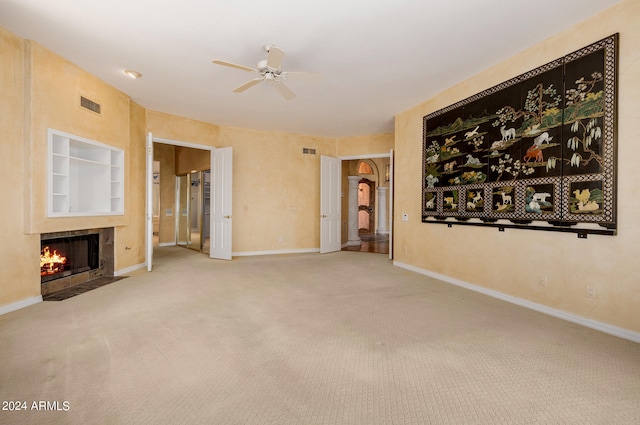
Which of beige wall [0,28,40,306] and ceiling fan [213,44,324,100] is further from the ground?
ceiling fan [213,44,324,100]

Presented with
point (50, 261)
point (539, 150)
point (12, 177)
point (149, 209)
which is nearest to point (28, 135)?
point (12, 177)

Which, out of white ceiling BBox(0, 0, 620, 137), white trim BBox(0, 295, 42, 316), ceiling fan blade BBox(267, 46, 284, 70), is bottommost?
white trim BBox(0, 295, 42, 316)

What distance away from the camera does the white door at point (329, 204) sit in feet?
24.2

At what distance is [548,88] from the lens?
10.6ft

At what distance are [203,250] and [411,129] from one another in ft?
19.4

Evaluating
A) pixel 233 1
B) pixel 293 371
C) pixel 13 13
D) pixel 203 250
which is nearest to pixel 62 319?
pixel 293 371

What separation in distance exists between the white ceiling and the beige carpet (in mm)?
3018

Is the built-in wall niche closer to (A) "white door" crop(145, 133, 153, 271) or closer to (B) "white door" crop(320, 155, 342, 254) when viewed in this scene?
(A) "white door" crop(145, 133, 153, 271)

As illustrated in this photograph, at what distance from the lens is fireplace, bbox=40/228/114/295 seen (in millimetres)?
3854

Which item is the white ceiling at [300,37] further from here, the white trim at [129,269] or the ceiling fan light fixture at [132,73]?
the white trim at [129,269]

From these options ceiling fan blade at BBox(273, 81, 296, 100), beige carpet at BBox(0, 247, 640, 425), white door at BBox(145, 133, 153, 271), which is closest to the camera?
beige carpet at BBox(0, 247, 640, 425)

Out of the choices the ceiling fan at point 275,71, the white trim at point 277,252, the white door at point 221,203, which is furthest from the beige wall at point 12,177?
the white trim at point 277,252

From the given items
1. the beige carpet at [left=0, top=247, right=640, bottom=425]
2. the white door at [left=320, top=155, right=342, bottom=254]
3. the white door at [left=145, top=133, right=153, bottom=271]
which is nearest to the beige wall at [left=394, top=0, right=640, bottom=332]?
the beige carpet at [left=0, top=247, right=640, bottom=425]

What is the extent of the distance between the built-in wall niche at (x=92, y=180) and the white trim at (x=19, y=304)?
3.56 feet
